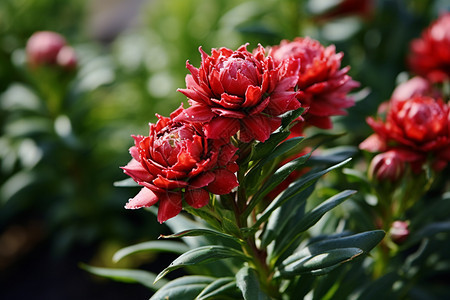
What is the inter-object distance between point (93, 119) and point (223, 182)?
1.42 metres

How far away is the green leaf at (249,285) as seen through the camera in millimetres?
729

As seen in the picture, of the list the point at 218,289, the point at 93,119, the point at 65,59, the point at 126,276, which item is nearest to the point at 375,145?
the point at 218,289

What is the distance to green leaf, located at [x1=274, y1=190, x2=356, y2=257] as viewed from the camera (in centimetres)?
76

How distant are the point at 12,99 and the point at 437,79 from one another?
1.40 m

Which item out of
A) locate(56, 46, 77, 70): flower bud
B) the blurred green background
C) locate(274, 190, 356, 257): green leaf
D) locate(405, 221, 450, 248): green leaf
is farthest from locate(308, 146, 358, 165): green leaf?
locate(56, 46, 77, 70): flower bud

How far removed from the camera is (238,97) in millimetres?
649

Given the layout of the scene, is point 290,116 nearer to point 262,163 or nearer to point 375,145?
point 262,163

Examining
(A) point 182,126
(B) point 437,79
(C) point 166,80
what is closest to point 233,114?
(A) point 182,126

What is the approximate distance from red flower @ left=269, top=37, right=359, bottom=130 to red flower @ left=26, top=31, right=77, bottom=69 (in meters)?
Result: 0.98

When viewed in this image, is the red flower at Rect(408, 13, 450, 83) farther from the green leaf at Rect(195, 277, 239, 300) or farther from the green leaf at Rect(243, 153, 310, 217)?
the green leaf at Rect(195, 277, 239, 300)

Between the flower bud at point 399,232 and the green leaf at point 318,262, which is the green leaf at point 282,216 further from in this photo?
the flower bud at point 399,232

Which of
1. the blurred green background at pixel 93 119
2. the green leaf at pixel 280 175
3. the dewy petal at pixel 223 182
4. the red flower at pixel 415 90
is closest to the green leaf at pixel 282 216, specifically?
the green leaf at pixel 280 175

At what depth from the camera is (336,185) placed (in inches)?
44.6

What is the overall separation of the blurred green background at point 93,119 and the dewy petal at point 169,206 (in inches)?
34.0
